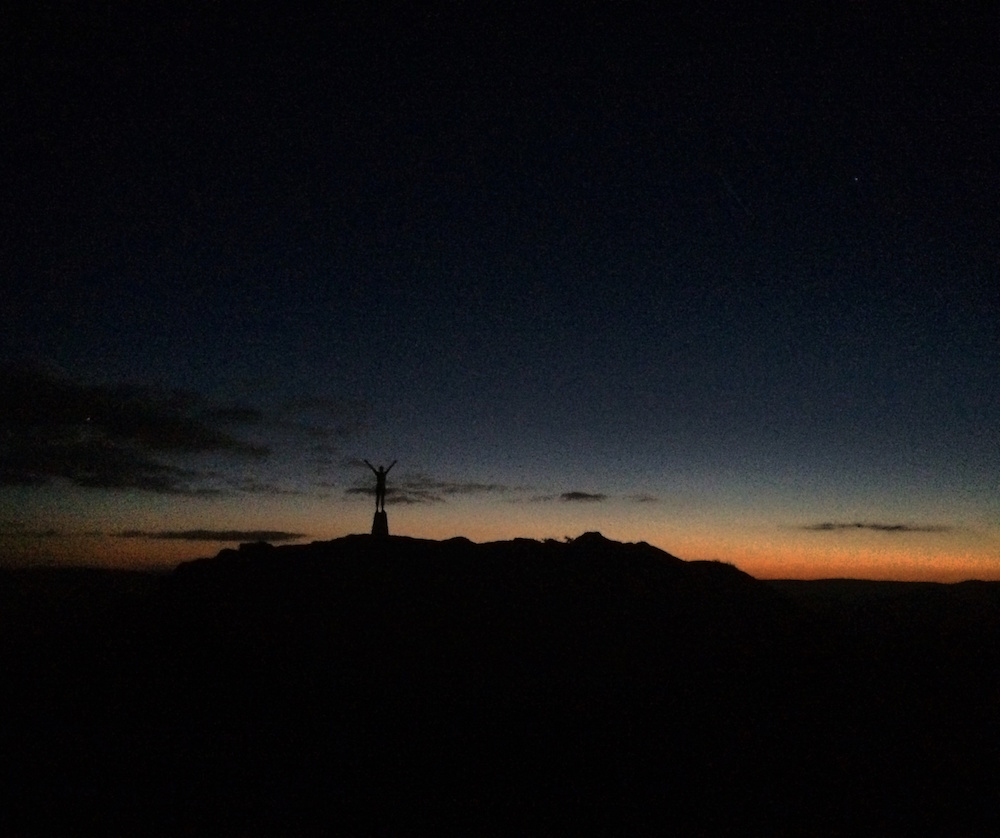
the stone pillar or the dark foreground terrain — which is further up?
the stone pillar

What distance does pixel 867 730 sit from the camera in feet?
71.7

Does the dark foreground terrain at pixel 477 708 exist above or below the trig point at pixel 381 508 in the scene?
below

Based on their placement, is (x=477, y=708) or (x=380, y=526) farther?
(x=380, y=526)

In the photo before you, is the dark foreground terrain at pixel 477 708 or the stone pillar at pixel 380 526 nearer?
the dark foreground terrain at pixel 477 708

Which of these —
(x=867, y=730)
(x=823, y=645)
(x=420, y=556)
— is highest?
(x=420, y=556)

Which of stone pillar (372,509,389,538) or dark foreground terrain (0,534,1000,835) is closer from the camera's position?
dark foreground terrain (0,534,1000,835)

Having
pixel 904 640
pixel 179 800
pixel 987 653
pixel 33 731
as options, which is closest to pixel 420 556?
pixel 179 800

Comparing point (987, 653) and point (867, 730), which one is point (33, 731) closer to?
point (867, 730)

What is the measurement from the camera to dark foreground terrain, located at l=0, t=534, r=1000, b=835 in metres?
18.0

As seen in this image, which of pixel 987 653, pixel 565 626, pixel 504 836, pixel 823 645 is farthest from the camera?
pixel 987 653

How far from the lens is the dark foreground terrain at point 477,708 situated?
59.1 ft

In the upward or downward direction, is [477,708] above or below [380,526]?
below

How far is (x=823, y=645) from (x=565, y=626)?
11.1 m

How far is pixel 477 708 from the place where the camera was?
20453 millimetres
